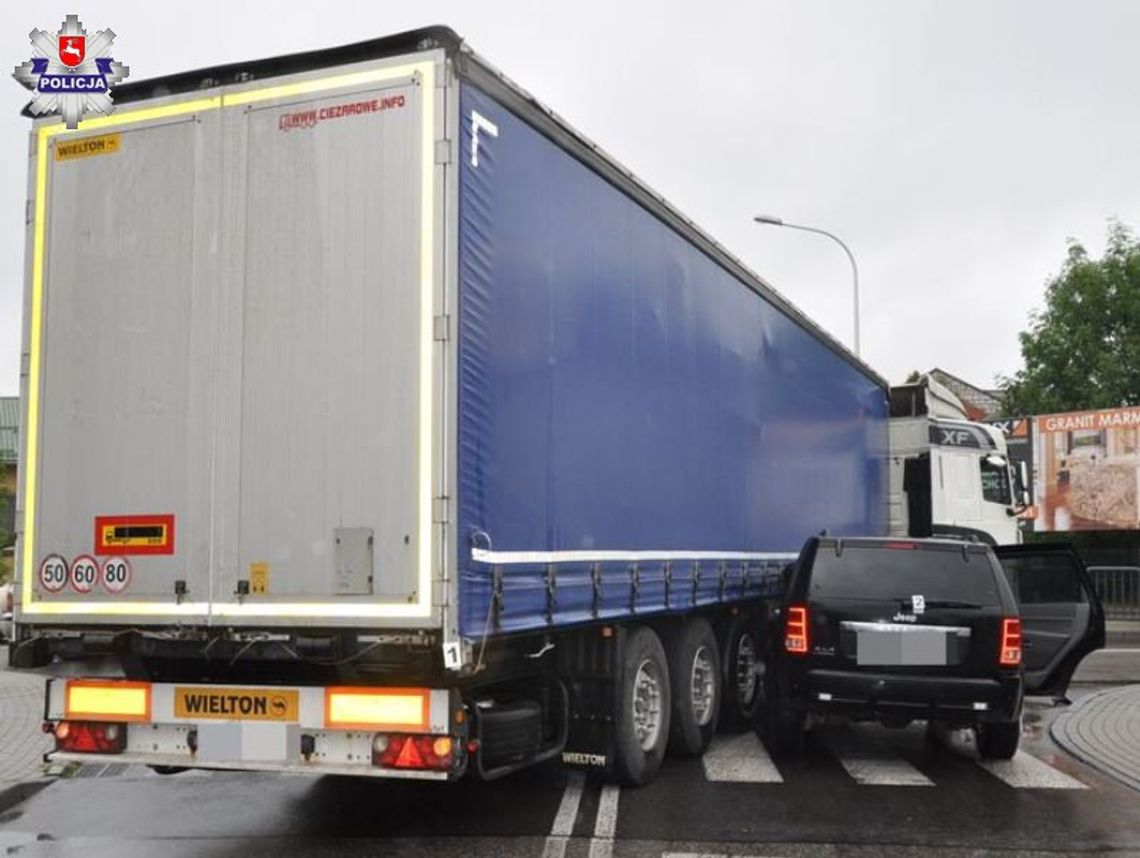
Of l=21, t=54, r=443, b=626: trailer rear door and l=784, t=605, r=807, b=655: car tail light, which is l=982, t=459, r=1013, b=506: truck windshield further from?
l=21, t=54, r=443, b=626: trailer rear door

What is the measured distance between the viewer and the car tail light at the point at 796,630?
842 cm

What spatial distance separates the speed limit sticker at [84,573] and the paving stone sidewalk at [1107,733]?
6.33 meters

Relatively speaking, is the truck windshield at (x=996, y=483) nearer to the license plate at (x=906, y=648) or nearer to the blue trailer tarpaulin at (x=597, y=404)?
the blue trailer tarpaulin at (x=597, y=404)

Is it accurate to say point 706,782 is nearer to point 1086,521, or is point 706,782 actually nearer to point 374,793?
point 374,793

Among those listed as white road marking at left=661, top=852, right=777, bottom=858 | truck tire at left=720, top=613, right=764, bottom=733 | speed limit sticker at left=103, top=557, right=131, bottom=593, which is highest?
speed limit sticker at left=103, top=557, right=131, bottom=593

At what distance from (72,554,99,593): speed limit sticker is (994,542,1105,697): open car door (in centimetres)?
680

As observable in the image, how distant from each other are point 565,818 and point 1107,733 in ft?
18.1

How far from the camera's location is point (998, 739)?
866 cm

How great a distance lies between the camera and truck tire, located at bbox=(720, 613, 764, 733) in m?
9.91

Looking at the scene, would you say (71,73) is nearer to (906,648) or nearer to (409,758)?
(409,758)

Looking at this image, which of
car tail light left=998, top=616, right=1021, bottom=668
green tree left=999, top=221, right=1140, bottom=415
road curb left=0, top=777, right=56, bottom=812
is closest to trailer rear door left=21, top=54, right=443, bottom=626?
road curb left=0, top=777, right=56, bottom=812

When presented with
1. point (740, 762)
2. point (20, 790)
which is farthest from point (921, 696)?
point (20, 790)

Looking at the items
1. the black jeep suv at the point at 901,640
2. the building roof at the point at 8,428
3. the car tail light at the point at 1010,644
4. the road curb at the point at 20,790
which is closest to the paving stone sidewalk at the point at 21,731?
the road curb at the point at 20,790

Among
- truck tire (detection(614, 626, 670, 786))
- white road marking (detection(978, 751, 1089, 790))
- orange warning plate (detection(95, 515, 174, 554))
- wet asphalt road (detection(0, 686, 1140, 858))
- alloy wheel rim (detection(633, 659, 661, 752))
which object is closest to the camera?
orange warning plate (detection(95, 515, 174, 554))
